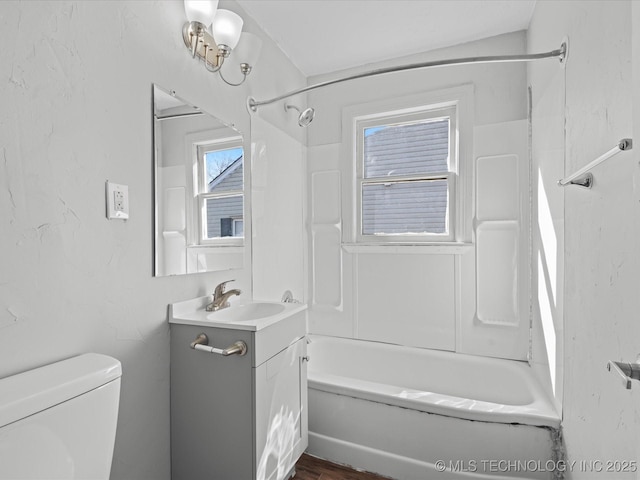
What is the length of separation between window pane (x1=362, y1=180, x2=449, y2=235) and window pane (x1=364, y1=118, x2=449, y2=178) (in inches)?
4.1

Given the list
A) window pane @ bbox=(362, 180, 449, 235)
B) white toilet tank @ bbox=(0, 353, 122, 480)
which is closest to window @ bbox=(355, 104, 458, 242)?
window pane @ bbox=(362, 180, 449, 235)

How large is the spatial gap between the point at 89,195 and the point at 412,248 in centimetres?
189

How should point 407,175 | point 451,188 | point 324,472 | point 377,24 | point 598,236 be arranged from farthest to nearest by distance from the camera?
point 407,175, point 451,188, point 377,24, point 324,472, point 598,236

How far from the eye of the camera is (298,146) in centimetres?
252

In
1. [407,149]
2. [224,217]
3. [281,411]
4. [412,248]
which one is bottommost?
[281,411]

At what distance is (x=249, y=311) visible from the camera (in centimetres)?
168

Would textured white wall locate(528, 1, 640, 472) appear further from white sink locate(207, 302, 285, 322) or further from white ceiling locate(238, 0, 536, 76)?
white sink locate(207, 302, 285, 322)

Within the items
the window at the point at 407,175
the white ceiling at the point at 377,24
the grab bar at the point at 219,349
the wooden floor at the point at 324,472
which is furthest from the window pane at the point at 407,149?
the wooden floor at the point at 324,472

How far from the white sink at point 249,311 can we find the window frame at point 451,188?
3.27 feet

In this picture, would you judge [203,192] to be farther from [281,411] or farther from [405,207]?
[405,207]

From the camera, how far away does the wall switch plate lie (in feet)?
3.68

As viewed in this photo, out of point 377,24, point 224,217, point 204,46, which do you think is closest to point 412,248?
point 224,217

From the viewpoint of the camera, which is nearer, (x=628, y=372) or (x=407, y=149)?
(x=628, y=372)

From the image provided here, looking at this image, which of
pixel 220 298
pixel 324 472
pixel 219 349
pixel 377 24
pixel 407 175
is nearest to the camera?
pixel 219 349
